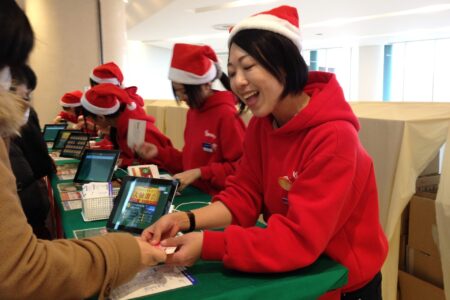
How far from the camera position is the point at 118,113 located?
8.18ft

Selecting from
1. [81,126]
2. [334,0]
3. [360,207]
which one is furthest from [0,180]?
[334,0]

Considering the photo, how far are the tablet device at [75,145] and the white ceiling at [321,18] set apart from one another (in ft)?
14.5

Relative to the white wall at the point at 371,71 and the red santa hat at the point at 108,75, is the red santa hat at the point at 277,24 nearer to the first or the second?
the red santa hat at the point at 108,75

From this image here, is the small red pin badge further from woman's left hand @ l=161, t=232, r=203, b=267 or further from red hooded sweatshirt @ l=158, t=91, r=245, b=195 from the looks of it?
red hooded sweatshirt @ l=158, t=91, r=245, b=195

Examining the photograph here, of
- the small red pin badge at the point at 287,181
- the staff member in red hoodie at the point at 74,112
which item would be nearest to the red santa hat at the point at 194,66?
the small red pin badge at the point at 287,181

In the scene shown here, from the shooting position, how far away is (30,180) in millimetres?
1798

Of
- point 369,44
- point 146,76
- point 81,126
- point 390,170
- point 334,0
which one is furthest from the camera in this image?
point 146,76

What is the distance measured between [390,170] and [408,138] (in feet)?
0.57

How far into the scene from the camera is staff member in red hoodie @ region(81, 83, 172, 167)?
7.91 ft

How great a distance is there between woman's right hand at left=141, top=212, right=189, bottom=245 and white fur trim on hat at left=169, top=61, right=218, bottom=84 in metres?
0.93

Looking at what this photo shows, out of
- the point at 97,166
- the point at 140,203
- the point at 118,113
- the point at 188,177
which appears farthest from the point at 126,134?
the point at 140,203

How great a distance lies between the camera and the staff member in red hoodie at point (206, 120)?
5.81 feet

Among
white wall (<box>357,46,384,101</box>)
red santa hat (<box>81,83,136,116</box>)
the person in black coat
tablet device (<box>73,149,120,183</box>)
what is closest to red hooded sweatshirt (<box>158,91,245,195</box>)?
tablet device (<box>73,149,120,183</box>)

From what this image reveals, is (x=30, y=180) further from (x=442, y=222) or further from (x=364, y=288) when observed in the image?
(x=442, y=222)
